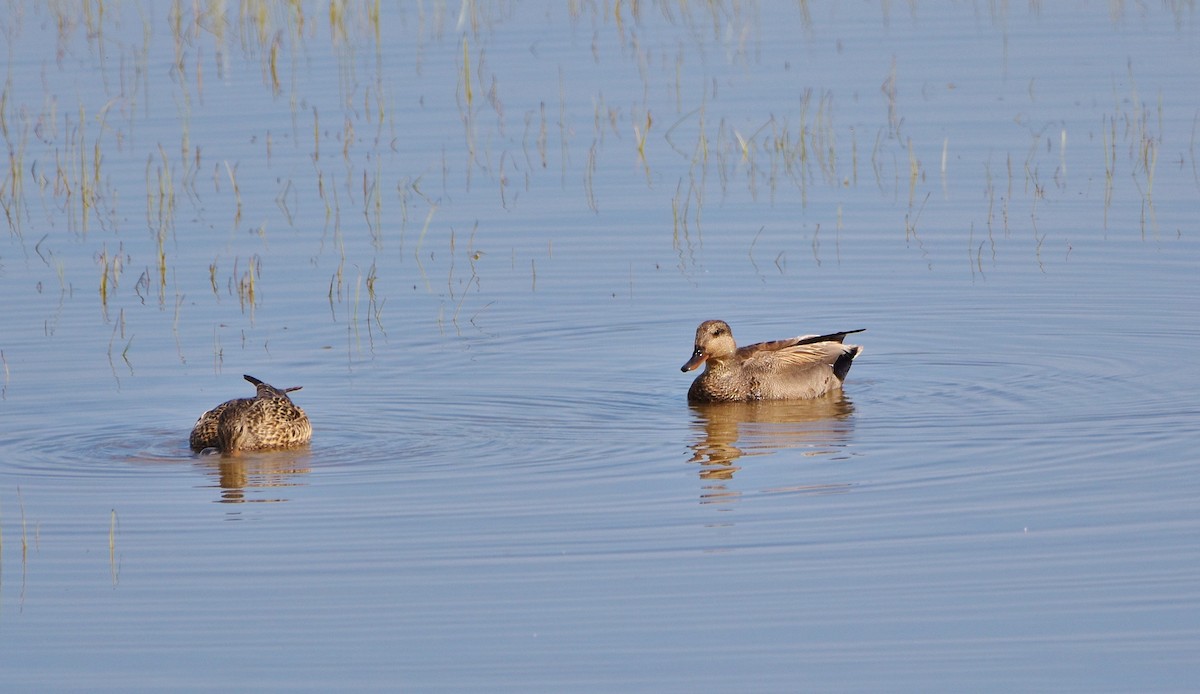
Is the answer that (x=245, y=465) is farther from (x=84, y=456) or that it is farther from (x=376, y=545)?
(x=376, y=545)

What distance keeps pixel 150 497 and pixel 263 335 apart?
3.33 meters

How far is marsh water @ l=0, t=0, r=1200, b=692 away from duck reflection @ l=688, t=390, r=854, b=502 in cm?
5

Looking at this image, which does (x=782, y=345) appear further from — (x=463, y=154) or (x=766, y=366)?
(x=463, y=154)

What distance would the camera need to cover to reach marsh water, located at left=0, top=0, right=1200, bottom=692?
711cm

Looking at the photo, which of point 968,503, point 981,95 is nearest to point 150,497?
point 968,503

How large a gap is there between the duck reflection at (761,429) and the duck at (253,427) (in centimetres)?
201

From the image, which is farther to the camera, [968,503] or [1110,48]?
[1110,48]

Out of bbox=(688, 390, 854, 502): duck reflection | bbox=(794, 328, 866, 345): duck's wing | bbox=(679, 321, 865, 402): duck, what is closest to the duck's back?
bbox=(688, 390, 854, 502): duck reflection

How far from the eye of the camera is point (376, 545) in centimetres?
823

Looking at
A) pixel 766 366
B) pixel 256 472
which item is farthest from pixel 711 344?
pixel 256 472

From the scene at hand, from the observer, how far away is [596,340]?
40.8ft

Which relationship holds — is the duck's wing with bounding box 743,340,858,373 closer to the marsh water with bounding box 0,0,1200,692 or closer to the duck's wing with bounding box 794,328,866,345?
the duck's wing with bounding box 794,328,866,345

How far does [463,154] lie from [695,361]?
581 centimetres

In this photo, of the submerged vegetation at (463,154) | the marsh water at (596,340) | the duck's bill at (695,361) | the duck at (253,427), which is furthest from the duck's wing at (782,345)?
the duck at (253,427)
